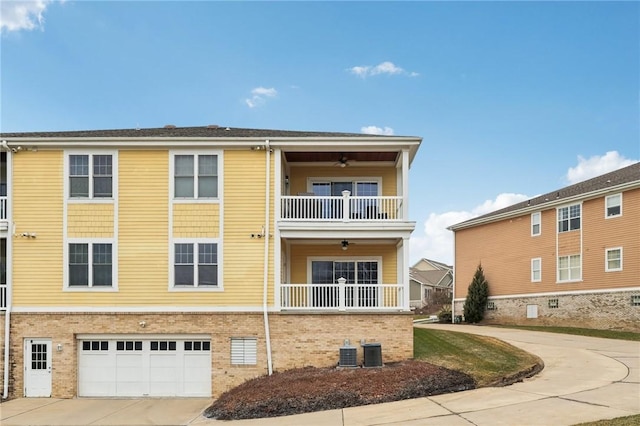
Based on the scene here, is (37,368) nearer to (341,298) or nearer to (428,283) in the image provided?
(341,298)

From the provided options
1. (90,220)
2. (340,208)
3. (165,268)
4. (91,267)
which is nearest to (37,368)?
(91,267)

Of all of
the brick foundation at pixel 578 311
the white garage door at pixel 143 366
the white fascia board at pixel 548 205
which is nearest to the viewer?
the white garage door at pixel 143 366

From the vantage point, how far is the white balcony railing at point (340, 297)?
15.2 metres

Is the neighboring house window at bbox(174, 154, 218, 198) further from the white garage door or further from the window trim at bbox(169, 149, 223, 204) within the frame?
the white garage door

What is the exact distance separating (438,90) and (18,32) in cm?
1735

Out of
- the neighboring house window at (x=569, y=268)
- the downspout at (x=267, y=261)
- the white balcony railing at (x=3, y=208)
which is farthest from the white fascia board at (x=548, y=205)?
the white balcony railing at (x=3, y=208)

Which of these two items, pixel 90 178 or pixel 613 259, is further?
pixel 613 259

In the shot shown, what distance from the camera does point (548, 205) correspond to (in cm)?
2830

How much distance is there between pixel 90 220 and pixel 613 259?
23252 millimetres

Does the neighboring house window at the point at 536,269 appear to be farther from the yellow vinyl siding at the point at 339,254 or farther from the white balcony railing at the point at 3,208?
the white balcony railing at the point at 3,208

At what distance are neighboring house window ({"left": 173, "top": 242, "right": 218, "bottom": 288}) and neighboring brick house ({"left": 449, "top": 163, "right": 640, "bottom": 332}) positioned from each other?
64.1 ft

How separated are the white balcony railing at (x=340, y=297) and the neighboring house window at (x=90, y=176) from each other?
6.32 metres

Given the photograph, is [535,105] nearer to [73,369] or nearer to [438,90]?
[438,90]

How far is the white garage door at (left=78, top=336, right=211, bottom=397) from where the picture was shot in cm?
1519
